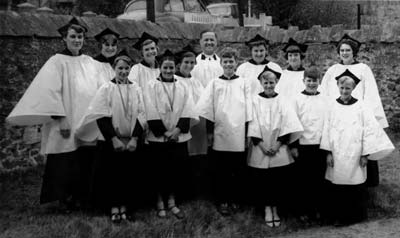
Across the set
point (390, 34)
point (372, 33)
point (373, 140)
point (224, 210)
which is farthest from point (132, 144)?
point (390, 34)

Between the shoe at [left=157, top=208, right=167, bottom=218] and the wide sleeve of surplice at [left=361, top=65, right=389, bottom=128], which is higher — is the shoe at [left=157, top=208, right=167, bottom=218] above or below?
below

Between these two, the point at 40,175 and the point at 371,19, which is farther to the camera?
the point at 371,19

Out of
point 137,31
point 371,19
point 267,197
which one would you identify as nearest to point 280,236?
point 267,197

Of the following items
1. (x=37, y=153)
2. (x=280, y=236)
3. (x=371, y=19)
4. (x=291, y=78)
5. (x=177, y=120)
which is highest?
(x=371, y=19)

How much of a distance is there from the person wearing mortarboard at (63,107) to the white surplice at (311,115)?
225cm

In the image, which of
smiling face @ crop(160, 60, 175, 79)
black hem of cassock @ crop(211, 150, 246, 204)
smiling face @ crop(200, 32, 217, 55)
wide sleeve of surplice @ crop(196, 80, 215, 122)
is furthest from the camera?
smiling face @ crop(200, 32, 217, 55)

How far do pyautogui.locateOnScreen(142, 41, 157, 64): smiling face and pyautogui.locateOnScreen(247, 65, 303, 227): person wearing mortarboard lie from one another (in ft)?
3.92

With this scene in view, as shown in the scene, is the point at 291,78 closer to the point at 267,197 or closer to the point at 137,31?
the point at 267,197

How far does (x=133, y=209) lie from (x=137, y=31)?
10.7ft

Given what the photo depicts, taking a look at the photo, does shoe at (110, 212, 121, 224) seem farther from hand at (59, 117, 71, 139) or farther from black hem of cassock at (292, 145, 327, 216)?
black hem of cassock at (292, 145, 327, 216)

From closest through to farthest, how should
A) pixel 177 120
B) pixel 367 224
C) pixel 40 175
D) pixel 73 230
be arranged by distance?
pixel 73 230 → pixel 177 120 → pixel 367 224 → pixel 40 175

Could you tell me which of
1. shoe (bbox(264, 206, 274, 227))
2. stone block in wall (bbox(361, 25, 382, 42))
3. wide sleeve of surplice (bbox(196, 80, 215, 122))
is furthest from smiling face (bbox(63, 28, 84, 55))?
stone block in wall (bbox(361, 25, 382, 42))

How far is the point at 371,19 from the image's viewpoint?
1434 cm

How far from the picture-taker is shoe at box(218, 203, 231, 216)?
533cm
